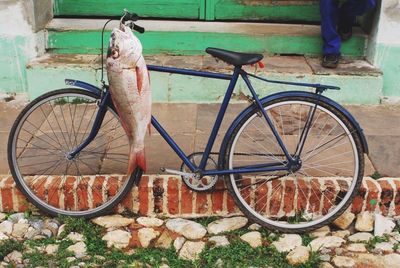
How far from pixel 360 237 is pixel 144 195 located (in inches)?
56.3

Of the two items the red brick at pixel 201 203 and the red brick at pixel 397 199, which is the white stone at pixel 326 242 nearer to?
the red brick at pixel 397 199

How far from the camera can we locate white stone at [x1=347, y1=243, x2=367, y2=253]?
3.67m

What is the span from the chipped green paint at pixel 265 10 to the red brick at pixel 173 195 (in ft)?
7.79

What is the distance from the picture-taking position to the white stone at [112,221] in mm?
3847

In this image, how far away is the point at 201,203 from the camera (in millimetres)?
3924

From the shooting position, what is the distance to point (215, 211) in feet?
12.9

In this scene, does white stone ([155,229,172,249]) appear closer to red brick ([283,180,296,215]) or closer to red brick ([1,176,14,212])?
red brick ([283,180,296,215])

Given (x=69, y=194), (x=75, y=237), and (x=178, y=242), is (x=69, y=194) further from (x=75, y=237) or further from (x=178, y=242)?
(x=178, y=242)

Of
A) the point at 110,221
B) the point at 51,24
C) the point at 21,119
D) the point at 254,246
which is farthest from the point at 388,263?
the point at 51,24

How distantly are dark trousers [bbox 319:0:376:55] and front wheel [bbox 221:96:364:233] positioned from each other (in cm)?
143

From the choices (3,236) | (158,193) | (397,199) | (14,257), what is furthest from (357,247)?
(3,236)

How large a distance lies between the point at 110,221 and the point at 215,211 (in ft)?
2.29

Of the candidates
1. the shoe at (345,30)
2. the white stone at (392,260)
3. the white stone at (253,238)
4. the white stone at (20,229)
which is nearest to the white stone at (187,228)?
the white stone at (253,238)

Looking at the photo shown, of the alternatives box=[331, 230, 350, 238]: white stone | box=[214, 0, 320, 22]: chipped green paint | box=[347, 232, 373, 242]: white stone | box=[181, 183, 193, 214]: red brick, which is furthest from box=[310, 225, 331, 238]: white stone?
box=[214, 0, 320, 22]: chipped green paint
